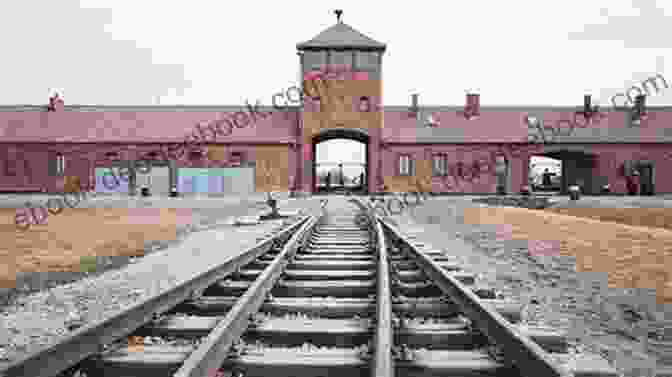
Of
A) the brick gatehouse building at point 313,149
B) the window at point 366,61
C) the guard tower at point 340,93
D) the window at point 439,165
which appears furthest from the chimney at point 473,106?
the window at point 366,61

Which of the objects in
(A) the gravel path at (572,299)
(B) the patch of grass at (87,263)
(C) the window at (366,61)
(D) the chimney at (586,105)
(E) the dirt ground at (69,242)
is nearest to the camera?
(A) the gravel path at (572,299)

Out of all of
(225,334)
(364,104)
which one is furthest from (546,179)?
(225,334)

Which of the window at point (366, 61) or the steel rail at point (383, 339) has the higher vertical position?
the window at point (366, 61)

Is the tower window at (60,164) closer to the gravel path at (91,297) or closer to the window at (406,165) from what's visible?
the window at (406,165)

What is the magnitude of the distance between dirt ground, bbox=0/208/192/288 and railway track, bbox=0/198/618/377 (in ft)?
10.8

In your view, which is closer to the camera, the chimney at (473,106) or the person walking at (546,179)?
the chimney at (473,106)

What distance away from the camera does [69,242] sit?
8633 millimetres

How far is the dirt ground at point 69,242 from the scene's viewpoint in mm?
6375

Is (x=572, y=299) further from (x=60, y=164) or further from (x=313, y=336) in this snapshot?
(x=60, y=164)

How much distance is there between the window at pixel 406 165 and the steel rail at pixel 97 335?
1197 inches

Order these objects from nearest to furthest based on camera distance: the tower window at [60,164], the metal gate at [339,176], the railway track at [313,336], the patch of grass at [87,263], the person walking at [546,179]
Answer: the railway track at [313,336] < the patch of grass at [87,263] < the tower window at [60,164] < the metal gate at [339,176] < the person walking at [546,179]

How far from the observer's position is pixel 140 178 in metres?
34.0

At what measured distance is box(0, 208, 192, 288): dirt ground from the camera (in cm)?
638

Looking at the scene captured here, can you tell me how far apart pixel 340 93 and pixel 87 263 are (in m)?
27.8
